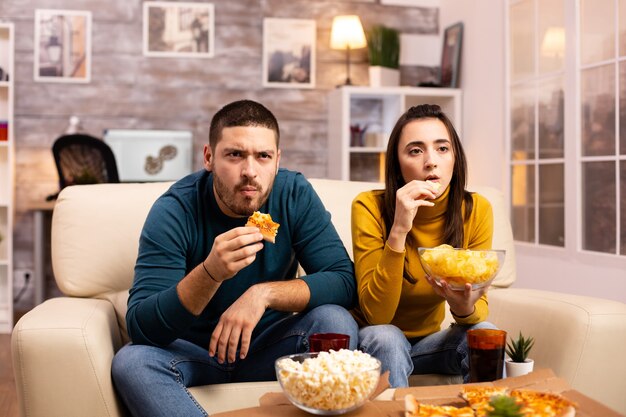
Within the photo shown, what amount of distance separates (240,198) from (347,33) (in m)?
3.85

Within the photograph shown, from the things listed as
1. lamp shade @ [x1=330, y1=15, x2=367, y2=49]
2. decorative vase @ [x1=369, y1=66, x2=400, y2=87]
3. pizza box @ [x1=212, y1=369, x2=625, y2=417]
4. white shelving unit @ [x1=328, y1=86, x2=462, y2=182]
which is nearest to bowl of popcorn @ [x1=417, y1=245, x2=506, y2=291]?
pizza box @ [x1=212, y1=369, x2=625, y2=417]

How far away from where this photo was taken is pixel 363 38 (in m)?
5.70

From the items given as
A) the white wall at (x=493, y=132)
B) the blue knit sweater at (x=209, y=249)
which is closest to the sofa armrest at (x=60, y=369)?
the blue knit sweater at (x=209, y=249)

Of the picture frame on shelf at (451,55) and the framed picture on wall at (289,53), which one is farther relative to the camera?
the framed picture on wall at (289,53)

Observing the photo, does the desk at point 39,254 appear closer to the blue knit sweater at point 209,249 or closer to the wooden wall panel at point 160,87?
the wooden wall panel at point 160,87

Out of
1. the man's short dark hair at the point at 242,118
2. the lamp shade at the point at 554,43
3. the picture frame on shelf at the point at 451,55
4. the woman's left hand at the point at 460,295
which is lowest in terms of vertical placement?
the woman's left hand at the point at 460,295

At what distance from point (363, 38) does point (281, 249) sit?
148 inches

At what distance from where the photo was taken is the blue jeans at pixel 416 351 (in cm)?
197

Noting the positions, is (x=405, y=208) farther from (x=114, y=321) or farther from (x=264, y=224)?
(x=114, y=321)

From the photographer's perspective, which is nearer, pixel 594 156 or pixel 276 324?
pixel 276 324

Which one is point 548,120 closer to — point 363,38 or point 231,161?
point 363,38

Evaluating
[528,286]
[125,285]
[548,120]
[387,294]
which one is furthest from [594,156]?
[125,285]

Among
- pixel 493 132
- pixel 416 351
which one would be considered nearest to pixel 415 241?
pixel 416 351

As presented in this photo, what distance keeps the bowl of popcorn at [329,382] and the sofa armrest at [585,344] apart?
2.76ft
